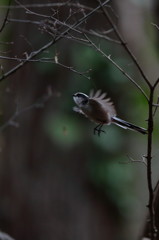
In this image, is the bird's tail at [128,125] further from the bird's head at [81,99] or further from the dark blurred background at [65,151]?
the dark blurred background at [65,151]

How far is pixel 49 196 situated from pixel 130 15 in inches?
78.3

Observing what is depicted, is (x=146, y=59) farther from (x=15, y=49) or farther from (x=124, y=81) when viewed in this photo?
(x=15, y=49)

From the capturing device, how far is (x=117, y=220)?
561cm

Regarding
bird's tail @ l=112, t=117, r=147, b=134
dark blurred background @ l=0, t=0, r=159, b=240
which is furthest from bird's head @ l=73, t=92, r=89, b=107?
dark blurred background @ l=0, t=0, r=159, b=240

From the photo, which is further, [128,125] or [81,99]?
[81,99]

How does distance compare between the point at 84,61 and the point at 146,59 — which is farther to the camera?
the point at 146,59

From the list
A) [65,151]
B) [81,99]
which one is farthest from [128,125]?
[65,151]

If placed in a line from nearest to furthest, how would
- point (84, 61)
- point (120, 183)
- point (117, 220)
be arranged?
point (84, 61) < point (120, 183) < point (117, 220)

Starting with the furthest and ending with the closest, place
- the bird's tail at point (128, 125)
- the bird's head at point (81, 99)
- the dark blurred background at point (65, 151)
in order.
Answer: the dark blurred background at point (65, 151) < the bird's head at point (81, 99) < the bird's tail at point (128, 125)

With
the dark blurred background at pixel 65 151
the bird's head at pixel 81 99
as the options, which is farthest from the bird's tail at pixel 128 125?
the dark blurred background at pixel 65 151

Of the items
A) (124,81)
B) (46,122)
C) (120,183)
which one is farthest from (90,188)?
(124,81)

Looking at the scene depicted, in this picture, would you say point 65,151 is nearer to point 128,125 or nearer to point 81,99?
point 81,99

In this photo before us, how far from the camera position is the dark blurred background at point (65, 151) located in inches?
202

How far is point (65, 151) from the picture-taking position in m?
5.35
